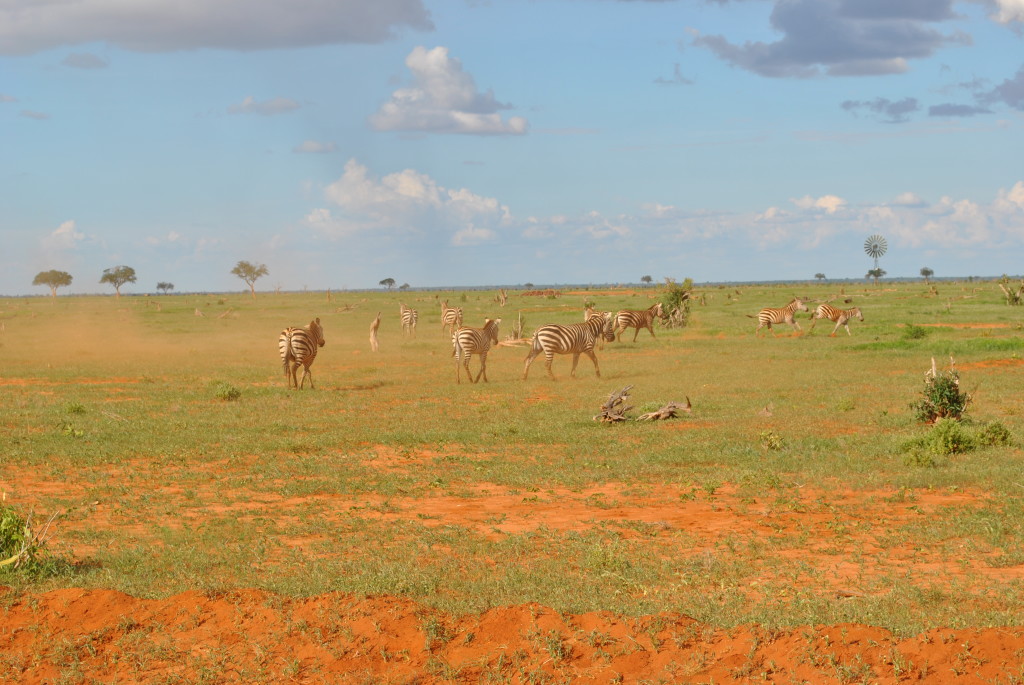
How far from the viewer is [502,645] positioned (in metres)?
7.22

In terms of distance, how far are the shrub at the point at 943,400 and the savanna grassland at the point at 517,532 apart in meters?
0.37

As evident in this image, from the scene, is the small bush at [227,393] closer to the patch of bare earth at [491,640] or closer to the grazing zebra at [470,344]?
the grazing zebra at [470,344]

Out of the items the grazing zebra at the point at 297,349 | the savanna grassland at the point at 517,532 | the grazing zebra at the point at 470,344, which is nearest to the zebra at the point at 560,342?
the savanna grassland at the point at 517,532

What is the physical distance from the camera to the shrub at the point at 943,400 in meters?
17.2

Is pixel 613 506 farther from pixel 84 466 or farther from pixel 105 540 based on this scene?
pixel 84 466

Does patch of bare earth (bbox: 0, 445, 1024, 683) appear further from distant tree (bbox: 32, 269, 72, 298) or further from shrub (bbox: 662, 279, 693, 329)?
distant tree (bbox: 32, 269, 72, 298)

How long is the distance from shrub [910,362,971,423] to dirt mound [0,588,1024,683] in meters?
11.1

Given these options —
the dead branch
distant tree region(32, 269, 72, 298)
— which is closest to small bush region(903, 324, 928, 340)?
the dead branch

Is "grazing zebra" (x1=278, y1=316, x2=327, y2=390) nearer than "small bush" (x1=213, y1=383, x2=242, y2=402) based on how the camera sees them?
No

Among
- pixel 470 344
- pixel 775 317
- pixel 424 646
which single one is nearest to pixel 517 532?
pixel 424 646

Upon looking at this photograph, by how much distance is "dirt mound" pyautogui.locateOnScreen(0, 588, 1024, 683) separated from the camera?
6734 millimetres

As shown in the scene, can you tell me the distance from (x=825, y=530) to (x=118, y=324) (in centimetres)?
5619

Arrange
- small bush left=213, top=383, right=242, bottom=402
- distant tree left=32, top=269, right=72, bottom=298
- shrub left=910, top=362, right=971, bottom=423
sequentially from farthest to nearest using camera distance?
distant tree left=32, top=269, right=72, bottom=298
small bush left=213, top=383, right=242, bottom=402
shrub left=910, top=362, right=971, bottom=423

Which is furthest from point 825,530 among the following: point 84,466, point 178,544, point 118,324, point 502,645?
point 118,324
